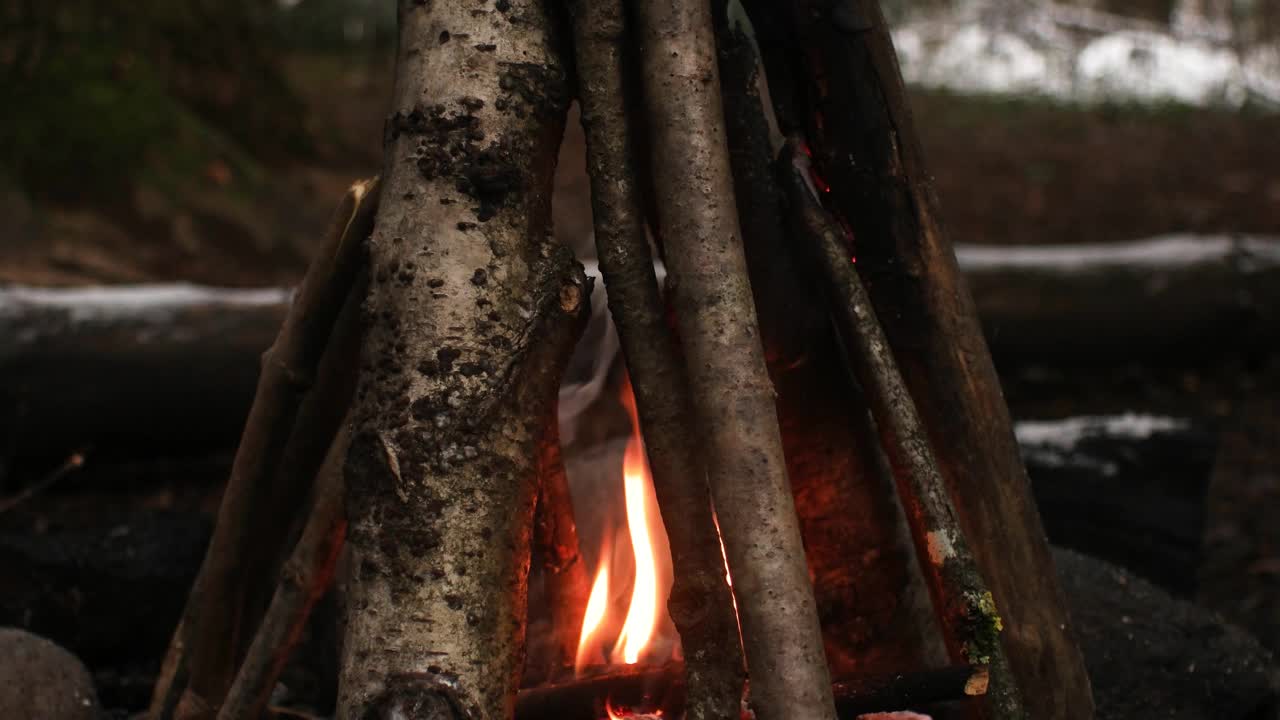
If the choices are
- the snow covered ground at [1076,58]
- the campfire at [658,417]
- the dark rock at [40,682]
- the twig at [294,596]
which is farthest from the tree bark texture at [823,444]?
the snow covered ground at [1076,58]

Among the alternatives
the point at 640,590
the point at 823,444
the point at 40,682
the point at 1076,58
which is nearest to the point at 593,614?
the point at 640,590

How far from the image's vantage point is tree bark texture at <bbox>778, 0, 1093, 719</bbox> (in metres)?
2.06

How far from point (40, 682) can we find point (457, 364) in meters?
1.37

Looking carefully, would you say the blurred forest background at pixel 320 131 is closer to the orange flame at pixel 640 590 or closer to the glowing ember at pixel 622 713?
the orange flame at pixel 640 590

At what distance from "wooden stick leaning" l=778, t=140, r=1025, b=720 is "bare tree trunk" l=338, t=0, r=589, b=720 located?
1.50ft

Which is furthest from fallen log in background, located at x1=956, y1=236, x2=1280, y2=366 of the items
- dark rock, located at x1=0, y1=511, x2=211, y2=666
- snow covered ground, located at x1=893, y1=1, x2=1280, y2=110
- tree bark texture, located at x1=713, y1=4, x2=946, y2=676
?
snow covered ground, located at x1=893, y1=1, x2=1280, y2=110

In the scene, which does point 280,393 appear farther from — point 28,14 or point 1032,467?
point 28,14

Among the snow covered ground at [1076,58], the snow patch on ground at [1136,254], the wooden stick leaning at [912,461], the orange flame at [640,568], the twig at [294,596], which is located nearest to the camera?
the wooden stick leaning at [912,461]

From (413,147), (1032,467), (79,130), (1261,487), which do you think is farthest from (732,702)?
(79,130)

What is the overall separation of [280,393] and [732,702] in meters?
1.07

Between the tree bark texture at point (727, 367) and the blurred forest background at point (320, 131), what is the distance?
3706 mm

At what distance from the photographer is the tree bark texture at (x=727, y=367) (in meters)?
1.67

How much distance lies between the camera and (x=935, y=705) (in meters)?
2.14

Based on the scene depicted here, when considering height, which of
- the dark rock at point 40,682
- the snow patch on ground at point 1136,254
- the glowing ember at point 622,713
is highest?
the snow patch on ground at point 1136,254
